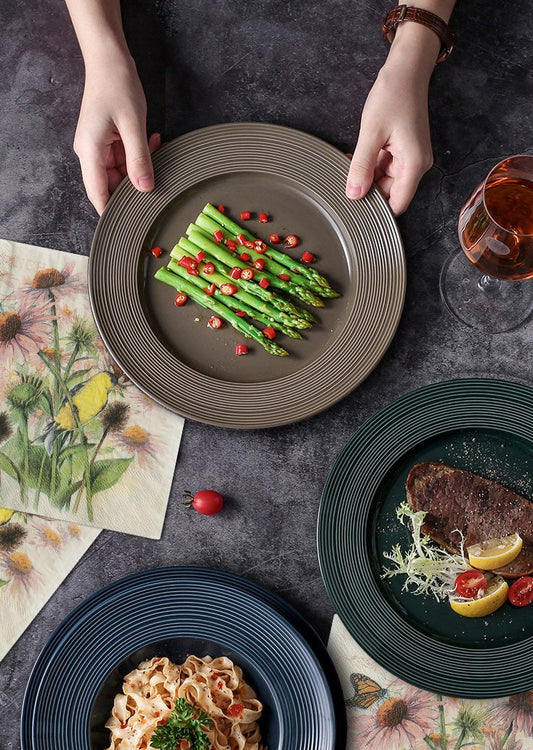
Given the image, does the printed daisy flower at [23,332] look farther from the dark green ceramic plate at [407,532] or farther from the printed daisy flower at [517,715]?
the printed daisy flower at [517,715]

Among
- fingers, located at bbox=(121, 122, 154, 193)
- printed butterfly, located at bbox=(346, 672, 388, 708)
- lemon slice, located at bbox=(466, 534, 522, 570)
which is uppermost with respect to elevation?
fingers, located at bbox=(121, 122, 154, 193)

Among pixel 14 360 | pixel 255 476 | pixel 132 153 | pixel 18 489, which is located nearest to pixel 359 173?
pixel 132 153

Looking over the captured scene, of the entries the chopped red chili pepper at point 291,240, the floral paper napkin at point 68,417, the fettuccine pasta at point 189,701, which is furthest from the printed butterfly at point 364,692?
the chopped red chili pepper at point 291,240

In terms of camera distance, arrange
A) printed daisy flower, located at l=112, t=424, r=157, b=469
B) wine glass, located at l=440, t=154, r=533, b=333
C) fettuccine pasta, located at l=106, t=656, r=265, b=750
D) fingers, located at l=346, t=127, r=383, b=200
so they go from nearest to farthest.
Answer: wine glass, located at l=440, t=154, r=533, b=333
fettuccine pasta, located at l=106, t=656, r=265, b=750
fingers, located at l=346, t=127, r=383, b=200
printed daisy flower, located at l=112, t=424, r=157, b=469

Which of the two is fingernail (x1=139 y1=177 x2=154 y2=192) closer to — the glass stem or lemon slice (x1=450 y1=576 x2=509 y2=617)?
the glass stem

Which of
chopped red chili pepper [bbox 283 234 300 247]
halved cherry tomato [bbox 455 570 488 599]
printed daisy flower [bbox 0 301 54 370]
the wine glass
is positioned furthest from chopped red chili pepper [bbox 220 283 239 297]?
halved cherry tomato [bbox 455 570 488 599]

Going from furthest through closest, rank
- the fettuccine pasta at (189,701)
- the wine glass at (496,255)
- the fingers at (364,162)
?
the fingers at (364,162)
the fettuccine pasta at (189,701)
the wine glass at (496,255)
